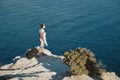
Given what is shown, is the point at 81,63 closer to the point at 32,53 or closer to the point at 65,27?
the point at 32,53

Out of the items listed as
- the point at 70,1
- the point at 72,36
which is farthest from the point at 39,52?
the point at 70,1

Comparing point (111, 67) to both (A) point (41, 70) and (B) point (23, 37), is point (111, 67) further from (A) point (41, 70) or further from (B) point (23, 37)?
(B) point (23, 37)

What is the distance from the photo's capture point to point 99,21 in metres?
53.1

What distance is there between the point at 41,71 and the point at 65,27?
82.1 ft

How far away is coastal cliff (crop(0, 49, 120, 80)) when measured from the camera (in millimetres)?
26750

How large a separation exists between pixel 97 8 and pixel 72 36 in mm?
16091

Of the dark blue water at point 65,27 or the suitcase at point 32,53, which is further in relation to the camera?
the dark blue water at point 65,27

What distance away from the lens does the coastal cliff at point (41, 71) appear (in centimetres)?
2675

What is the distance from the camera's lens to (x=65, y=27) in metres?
52.3

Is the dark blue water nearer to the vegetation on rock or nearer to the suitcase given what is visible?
the vegetation on rock

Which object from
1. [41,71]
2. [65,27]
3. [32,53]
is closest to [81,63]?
[41,71]

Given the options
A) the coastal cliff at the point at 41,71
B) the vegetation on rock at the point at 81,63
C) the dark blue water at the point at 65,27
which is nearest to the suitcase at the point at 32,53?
the coastal cliff at the point at 41,71

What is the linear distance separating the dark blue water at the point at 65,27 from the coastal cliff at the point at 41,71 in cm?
872

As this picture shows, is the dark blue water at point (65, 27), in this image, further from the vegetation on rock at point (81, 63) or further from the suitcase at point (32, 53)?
the suitcase at point (32, 53)
